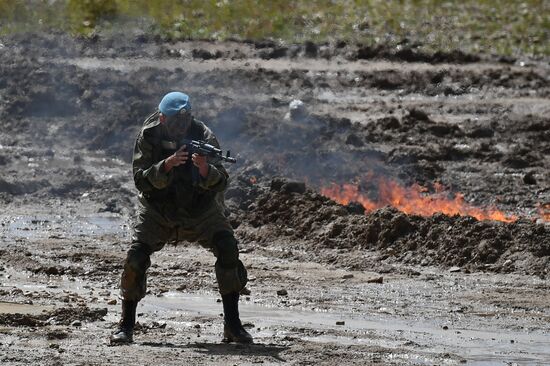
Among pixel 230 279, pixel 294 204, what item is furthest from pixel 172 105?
pixel 294 204

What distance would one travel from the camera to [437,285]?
1264 centimetres

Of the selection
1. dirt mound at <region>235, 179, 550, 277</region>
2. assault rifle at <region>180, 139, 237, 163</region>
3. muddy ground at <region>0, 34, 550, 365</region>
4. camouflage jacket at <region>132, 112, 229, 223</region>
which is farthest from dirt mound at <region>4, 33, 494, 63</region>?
assault rifle at <region>180, 139, 237, 163</region>

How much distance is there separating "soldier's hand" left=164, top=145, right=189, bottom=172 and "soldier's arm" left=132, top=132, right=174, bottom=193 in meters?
0.04

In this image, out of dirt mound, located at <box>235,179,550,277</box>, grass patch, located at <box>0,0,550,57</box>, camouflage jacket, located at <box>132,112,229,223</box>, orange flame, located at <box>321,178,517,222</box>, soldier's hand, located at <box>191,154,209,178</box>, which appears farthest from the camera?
grass patch, located at <box>0,0,550,57</box>

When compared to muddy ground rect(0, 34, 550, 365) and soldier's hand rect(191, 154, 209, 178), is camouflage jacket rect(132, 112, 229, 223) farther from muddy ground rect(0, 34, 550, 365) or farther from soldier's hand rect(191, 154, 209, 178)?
muddy ground rect(0, 34, 550, 365)

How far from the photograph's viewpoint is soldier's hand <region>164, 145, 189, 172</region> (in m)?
9.33

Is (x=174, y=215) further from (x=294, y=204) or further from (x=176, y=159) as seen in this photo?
(x=294, y=204)

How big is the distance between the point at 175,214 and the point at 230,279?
555 millimetres

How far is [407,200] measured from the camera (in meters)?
16.7

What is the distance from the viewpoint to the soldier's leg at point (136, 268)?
382 inches

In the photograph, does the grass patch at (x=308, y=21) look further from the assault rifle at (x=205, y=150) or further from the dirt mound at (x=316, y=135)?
the assault rifle at (x=205, y=150)

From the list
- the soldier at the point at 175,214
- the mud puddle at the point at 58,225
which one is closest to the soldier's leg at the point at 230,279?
the soldier at the point at 175,214

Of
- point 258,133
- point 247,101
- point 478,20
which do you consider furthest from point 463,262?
point 478,20

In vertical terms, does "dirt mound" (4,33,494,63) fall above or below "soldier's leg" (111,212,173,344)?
above
